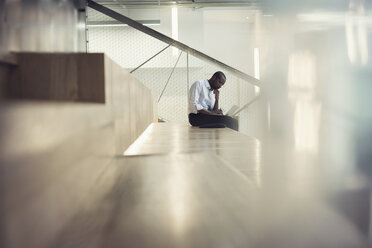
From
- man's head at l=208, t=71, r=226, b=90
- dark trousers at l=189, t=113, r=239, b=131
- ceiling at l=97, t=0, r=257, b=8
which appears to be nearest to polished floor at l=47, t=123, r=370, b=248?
dark trousers at l=189, t=113, r=239, b=131

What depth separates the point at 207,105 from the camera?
273 cm

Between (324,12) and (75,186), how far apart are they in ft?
6.39

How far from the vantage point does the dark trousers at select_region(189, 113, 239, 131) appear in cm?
256

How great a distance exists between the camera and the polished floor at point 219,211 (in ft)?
1.08

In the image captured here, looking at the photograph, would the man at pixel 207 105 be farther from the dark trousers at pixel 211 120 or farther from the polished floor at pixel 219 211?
the polished floor at pixel 219 211

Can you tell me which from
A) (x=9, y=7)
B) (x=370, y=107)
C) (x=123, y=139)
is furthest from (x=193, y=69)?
(x=9, y=7)

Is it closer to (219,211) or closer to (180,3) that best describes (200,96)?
(180,3)

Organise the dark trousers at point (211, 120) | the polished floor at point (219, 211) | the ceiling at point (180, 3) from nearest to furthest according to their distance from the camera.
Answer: the polished floor at point (219, 211) → the dark trousers at point (211, 120) → the ceiling at point (180, 3)

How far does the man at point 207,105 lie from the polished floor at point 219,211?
1833 millimetres

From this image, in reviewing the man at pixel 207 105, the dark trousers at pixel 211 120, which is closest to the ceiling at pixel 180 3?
the man at pixel 207 105

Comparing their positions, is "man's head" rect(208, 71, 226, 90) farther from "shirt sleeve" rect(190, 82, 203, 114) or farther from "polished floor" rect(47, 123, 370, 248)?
"polished floor" rect(47, 123, 370, 248)

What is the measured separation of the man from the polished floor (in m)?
1.83

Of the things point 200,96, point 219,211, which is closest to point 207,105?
point 200,96

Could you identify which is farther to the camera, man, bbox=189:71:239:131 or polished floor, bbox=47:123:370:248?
man, bbox=189:71:239:131
